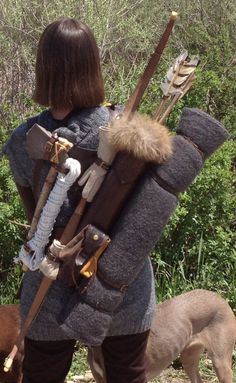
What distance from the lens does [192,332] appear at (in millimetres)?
4941

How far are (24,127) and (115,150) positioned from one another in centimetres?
48

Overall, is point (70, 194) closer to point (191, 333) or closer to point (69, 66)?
point (69, 66)

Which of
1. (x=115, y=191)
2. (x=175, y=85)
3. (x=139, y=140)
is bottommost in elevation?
(x=115, y=191)

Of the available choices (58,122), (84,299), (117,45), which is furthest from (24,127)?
(117,45)

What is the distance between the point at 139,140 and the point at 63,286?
2.32 ft

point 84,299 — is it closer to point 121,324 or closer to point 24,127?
point 121,324

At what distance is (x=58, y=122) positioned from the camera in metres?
3.12

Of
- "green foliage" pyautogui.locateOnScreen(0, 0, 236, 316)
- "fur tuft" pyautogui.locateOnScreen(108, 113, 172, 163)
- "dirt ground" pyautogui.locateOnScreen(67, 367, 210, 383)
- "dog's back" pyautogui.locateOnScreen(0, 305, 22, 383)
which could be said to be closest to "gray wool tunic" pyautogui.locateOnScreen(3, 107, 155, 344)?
"fur tuft" pyautogui.locateOnScreen(108, 113, 172, 163)

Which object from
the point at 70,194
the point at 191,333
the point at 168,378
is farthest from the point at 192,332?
the point at 70,194

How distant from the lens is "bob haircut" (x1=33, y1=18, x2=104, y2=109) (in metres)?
2.96

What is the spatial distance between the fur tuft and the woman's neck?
0.24m

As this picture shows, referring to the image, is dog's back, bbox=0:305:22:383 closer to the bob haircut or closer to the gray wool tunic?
the gray wool tunic

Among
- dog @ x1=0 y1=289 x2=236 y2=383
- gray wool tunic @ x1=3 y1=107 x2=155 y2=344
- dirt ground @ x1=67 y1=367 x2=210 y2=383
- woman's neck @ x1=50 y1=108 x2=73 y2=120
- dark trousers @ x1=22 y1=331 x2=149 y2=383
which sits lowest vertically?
dirt ground @ x1=67 y1=367 x2=210 y2=383

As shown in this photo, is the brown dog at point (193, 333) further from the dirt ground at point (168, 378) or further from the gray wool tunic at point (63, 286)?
the gray wool tunic at point (63, 286)
